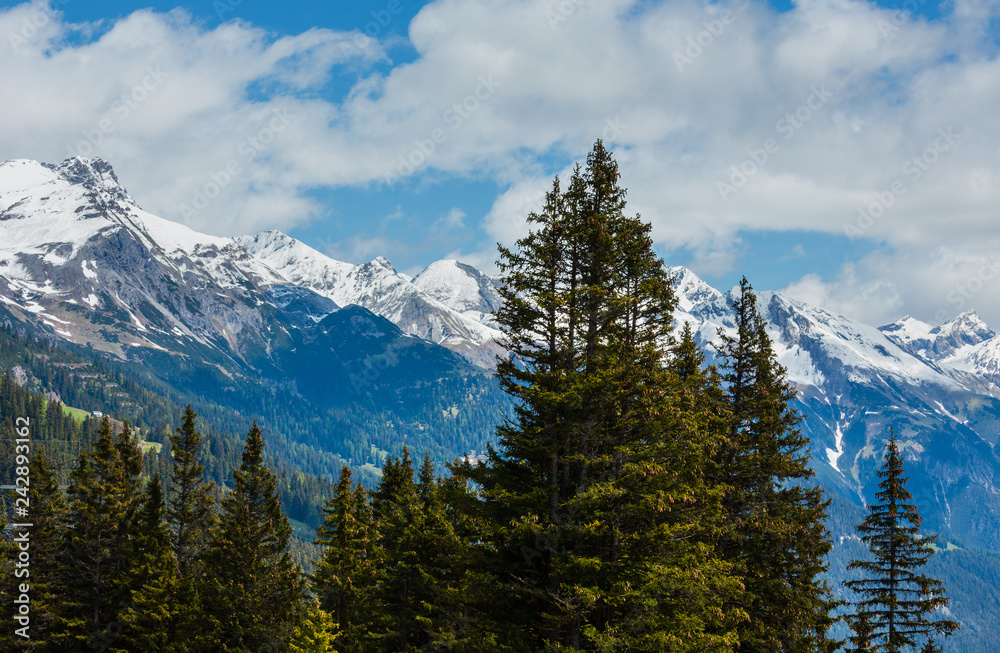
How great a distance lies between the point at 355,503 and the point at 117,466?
14.7 meters

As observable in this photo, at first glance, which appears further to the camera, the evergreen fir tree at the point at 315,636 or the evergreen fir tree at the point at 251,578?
the evergreen fir tree at the point at 251,578

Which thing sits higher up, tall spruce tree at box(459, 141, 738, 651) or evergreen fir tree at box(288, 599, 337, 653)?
tall spruce tree at box(459, 141, 738, 651)

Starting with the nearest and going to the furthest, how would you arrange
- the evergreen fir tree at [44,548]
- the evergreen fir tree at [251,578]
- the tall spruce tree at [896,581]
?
the tall spruce tree at [896,581] < the evergreen fir tree at [251,578] < the evergreen fir tree at [44,548]

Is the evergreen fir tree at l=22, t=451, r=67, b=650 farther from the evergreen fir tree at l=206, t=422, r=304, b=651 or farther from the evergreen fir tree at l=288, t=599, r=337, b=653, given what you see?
the evergreen fir tree at l=288, t=599, r=337, b=653

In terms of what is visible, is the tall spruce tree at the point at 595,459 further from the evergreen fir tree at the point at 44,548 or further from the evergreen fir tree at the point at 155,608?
the evergreen fir tree at the point at 44,548

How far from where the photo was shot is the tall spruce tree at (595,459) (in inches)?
768

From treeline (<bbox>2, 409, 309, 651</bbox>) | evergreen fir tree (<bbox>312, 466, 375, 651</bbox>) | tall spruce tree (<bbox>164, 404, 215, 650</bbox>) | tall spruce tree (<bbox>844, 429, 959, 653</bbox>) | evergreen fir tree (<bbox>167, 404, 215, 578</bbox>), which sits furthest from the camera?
evergreen fir tree (<bbox>167, 404, 215, 578</bbox>)

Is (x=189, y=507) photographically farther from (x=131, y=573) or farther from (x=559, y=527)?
(x=559, y=527)

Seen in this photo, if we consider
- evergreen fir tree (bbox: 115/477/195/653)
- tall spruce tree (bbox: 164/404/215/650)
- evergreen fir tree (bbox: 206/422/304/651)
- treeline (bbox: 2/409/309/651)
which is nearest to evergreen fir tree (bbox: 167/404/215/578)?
tall spruce tree (bbox: 164/404/215/650)

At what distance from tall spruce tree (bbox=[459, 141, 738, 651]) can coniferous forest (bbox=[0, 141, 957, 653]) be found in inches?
2.9

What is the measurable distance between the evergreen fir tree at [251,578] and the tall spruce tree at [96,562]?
5482 millimetres

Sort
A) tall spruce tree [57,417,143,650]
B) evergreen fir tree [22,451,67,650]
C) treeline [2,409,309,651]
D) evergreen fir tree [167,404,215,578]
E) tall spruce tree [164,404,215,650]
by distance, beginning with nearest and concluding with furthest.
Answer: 1. treeline [2,409,309,651]
2. evergreen fir tree [22,451,67,650]
3. tall spruce tree [57,417,143,650]
4. tall spruce tree [164,404,215,650]
5. evergreen fir tree [167,404,215,578]

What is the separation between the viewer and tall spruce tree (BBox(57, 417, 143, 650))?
42.5 metres

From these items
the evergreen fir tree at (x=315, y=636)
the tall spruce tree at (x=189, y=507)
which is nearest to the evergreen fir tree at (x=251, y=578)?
the tall spruce tree at (x=189, y=507)
